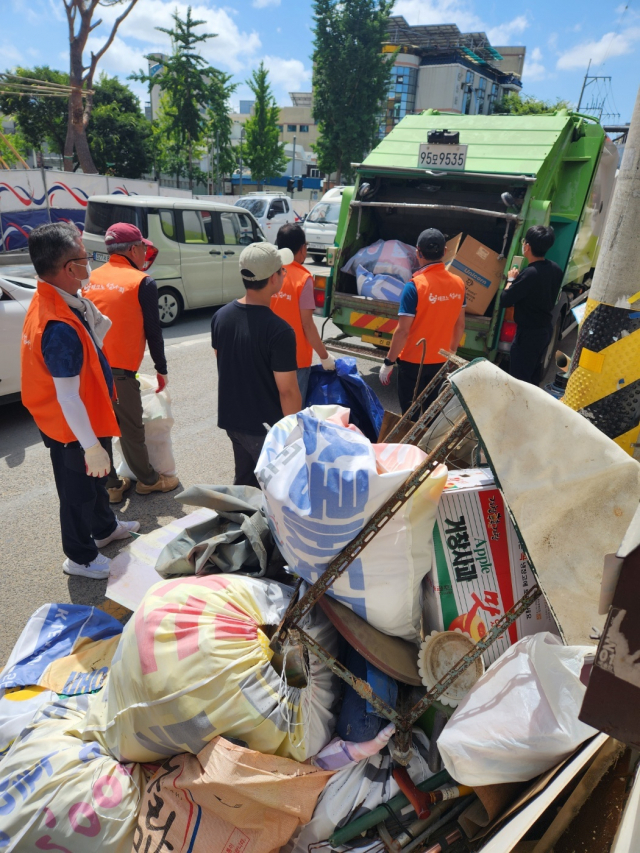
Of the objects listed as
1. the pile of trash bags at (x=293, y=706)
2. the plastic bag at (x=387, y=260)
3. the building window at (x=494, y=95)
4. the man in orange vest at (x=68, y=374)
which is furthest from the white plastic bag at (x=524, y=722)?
the building window at (x=494, y=95)

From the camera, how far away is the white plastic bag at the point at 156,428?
3887 mm

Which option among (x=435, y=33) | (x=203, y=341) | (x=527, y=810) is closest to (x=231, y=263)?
(x=203, y=341)

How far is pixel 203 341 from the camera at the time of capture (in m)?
7.86

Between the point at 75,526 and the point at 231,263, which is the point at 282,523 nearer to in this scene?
the point at 75,526

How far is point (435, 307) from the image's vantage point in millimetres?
3822

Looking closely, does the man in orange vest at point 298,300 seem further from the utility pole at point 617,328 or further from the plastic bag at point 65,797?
the plastic bag at point 65,797

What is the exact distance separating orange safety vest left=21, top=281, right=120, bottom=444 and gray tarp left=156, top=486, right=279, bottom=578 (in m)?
0.89

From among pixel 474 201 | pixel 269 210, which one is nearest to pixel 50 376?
pixel 474 201

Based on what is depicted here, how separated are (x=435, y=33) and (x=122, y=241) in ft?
254

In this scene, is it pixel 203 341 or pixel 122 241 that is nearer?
pixel 122 241

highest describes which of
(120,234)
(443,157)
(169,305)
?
(443,157)

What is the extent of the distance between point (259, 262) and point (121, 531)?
1.90 meters

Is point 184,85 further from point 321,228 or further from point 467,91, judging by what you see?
point 467,91

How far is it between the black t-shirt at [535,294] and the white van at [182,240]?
5.15 meters
